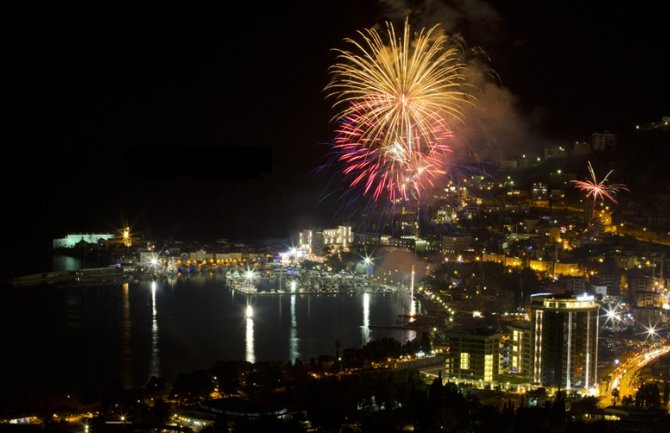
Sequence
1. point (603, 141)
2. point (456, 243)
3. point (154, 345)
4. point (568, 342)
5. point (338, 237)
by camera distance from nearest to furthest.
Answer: point (568, 342), point (154, 345), point (456, 243), point (603, 141), point (338, 237)

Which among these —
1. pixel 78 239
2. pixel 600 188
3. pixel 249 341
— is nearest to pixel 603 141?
pixel 600 188

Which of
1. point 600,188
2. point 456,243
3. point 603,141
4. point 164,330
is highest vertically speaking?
point 603,141

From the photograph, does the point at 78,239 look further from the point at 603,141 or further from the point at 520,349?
the point at 520,349

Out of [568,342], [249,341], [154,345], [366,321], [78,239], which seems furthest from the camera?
[78,239]

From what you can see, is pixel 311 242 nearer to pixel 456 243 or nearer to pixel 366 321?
pixel 456 243

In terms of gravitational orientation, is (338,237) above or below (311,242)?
above

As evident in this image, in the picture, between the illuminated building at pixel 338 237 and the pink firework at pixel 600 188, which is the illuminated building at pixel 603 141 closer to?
the pink firework at pixel 600 188

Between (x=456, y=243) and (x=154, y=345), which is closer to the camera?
(x=154, y=345)
